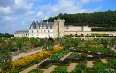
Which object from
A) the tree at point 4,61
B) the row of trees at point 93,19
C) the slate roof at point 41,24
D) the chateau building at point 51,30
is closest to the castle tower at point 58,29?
the chateau building at point 51,30

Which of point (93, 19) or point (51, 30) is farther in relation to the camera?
point (93, 19)

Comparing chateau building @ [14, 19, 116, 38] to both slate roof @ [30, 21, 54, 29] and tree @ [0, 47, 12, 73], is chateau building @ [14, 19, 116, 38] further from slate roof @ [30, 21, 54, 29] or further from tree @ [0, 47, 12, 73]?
tree @ [0, 47, 12, 73]

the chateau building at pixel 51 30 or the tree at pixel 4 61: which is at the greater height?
the chateau building at pixel 51 30

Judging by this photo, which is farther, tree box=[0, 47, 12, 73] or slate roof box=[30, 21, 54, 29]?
slate roof box=[30, 21, 54, 29]

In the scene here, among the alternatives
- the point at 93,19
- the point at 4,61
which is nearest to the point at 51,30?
the point at 93,19

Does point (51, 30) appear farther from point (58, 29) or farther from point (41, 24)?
point (41, 24)

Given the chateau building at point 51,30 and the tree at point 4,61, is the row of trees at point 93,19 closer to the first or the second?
the chateau building at point 51,30

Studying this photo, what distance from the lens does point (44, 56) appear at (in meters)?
26.3

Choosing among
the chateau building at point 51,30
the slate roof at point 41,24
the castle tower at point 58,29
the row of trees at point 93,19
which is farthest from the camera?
the row of trees at point 93,19

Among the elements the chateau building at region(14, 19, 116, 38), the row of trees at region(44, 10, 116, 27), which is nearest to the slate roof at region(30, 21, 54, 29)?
the chateau building at region(14, 19, 116, 38)

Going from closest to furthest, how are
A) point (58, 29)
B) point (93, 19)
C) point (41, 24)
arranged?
point (58, 29) → point (41, 24) → point (93, 19)

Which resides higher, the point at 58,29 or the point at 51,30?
the point at 58,29

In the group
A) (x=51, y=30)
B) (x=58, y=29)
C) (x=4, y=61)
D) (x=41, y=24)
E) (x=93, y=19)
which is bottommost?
(x=4, y=61)

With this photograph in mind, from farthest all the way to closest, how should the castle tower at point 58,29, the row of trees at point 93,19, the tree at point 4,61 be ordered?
the row of trees at point 93,19 < the castle tower at point 58,29 < the tree at point 4,61
